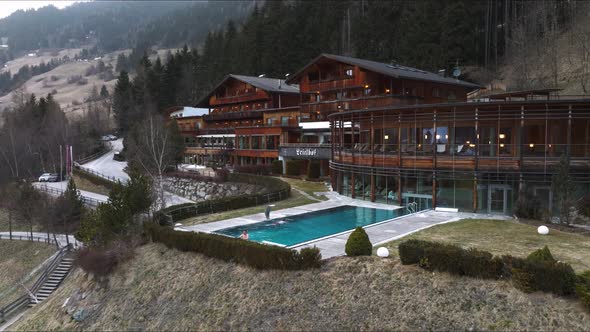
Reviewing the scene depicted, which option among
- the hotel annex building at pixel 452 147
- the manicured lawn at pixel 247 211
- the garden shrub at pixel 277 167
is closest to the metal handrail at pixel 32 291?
the manicured lawn at pixel 247 211

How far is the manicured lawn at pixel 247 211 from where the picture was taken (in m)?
29.4

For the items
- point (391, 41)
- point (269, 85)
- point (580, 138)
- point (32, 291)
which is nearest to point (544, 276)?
point (580, 138)

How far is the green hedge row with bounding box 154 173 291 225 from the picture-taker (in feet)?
95.3

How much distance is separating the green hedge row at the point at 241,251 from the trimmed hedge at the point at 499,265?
396 centimetres

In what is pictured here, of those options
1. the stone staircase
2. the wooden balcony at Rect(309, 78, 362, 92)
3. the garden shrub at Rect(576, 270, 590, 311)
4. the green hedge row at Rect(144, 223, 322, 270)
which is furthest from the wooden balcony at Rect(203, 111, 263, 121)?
the garden shrub at Rect(576, 270, 590, 311)

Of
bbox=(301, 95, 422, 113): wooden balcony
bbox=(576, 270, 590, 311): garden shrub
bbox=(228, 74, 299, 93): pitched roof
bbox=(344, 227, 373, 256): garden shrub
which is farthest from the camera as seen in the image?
bbox=(228, 74, 299, 93): pitched roof

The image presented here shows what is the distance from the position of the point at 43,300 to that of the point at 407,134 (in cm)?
2750

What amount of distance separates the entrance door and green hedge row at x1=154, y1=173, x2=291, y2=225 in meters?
15.9

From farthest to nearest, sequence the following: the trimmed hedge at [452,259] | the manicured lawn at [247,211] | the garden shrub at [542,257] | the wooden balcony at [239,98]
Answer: the wooden balcony at [239,98] < the manicured lawn at [247,211] < the trimmed hedge at [452,259] < the garden shrub at [542,257]

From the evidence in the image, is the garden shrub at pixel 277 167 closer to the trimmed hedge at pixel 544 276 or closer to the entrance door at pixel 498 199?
the entrance door at pixel 498 199

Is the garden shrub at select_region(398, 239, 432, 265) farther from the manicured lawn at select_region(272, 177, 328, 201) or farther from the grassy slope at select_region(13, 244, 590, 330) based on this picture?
the manicured lawn at select_region(272, 177, 328, 201)

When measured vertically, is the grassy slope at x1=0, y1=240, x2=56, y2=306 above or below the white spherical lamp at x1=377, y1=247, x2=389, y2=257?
below

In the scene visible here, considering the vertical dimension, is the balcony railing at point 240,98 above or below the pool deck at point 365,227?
above

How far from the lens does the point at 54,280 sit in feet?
95.8
